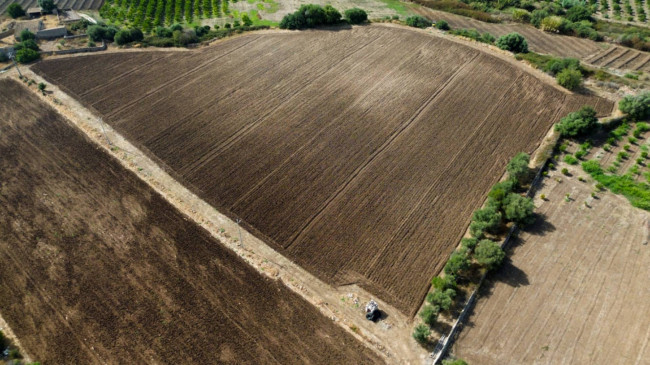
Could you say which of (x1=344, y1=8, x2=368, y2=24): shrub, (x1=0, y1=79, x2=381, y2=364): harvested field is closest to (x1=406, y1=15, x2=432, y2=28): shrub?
(x1=344, y1=8, x2=368, y2=24): shrub

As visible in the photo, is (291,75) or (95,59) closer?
(291,75)

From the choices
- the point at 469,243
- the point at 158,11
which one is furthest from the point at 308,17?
the point at 469,243

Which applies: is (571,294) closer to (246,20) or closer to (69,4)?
(246,20)

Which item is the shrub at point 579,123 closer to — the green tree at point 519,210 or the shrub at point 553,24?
the green tree at point 519,210

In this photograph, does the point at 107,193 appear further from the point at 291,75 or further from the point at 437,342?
the point at 437,342

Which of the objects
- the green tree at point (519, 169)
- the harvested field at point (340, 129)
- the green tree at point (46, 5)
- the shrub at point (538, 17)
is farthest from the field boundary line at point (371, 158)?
the green tree at point (46, 5)

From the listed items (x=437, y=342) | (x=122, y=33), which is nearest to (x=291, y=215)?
(x=437, y=342)

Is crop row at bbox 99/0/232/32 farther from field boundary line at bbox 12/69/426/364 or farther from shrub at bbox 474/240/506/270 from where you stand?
shrub at bbox 474/240/506/270
